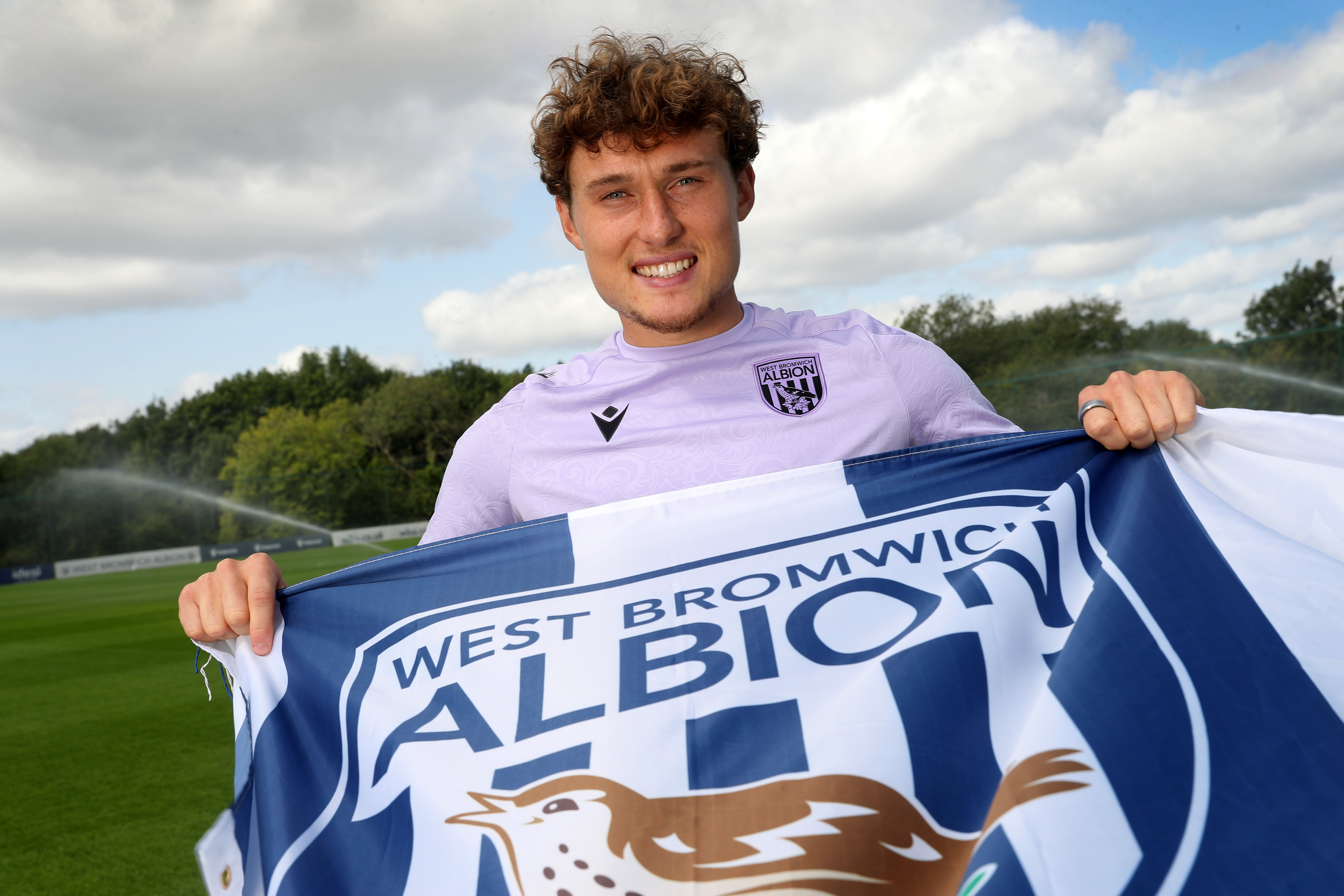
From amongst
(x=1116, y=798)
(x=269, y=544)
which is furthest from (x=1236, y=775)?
(x=269, y=544)

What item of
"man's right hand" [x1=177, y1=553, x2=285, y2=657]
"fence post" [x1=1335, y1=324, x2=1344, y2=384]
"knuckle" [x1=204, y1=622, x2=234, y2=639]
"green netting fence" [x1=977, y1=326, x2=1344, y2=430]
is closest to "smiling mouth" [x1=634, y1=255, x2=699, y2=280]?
"man's right hand" [x1=177, y1=553, x2=285, y2=657]

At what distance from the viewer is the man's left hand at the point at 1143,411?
6.08 ft

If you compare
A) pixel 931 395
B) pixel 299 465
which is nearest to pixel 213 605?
pixel 931 395

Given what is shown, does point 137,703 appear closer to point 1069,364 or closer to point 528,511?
point 528,511

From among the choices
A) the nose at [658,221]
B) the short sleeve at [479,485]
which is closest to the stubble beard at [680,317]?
the nose at [658,221]

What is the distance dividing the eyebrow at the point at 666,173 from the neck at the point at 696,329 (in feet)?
0.96

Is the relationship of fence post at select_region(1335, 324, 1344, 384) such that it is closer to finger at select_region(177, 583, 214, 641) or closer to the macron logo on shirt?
the macron logo on shirt

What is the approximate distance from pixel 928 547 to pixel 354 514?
1248 inches

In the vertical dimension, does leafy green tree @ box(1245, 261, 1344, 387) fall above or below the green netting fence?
above

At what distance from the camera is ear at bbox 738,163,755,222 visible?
7.84ft

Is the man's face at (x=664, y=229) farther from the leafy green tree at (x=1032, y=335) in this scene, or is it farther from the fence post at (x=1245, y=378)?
the leafy green tree at (x=1032, y=335)

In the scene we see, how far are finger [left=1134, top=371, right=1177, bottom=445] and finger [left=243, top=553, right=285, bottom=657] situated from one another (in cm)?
178

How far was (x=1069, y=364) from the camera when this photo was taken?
48.7 metres

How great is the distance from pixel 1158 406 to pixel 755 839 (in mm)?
1218
